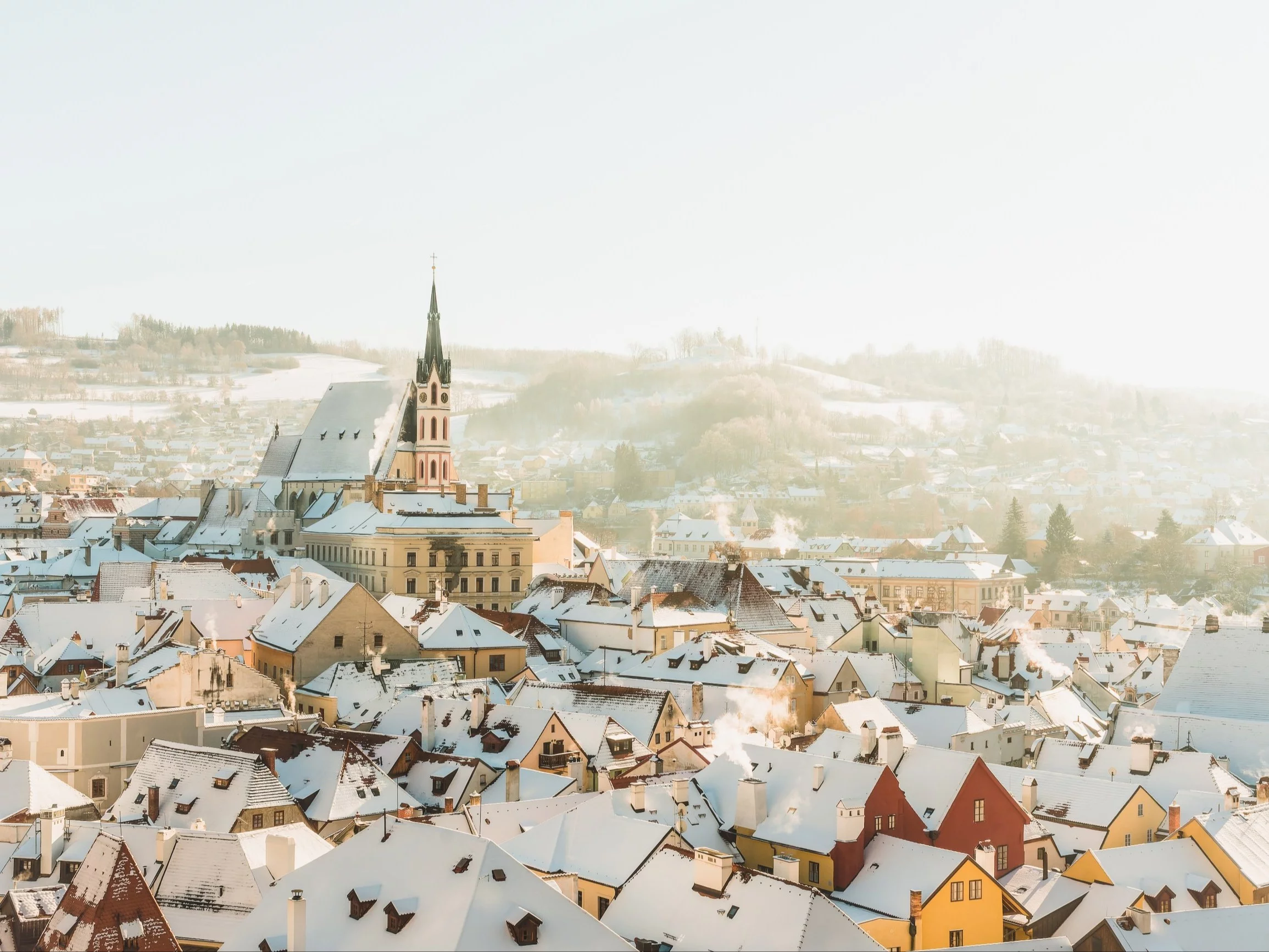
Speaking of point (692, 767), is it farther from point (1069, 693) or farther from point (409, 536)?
point (409, 536)

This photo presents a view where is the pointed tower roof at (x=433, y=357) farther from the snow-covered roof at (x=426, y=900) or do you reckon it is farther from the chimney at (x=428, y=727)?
the snow-covered roof at (x=426, y=900)

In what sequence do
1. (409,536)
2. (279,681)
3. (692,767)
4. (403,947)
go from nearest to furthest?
(403,947) → (692,767) → (279,681) → (409,536)

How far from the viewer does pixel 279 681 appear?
6412 cm

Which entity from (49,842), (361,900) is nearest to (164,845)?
(49,842)

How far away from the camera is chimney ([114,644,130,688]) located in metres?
55.6

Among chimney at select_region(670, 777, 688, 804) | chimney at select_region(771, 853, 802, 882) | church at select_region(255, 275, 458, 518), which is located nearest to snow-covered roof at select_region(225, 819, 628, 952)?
chimney at select_region(771, 853, 802, 882)

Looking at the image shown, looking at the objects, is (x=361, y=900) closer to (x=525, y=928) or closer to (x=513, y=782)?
(x=525, y=928)

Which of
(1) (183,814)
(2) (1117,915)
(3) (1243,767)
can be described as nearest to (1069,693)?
(3) (1243,767)

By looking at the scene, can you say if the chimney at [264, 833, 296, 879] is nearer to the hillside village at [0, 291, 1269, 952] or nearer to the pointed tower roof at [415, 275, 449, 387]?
the hillside village at [0, 291, 1269, 952]

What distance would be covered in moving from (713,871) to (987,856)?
11318 mm

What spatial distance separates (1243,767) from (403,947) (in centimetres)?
4175

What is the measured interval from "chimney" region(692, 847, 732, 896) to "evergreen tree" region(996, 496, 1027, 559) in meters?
160

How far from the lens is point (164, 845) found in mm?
33844

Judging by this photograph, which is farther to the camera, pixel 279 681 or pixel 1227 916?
pixel 279 681
